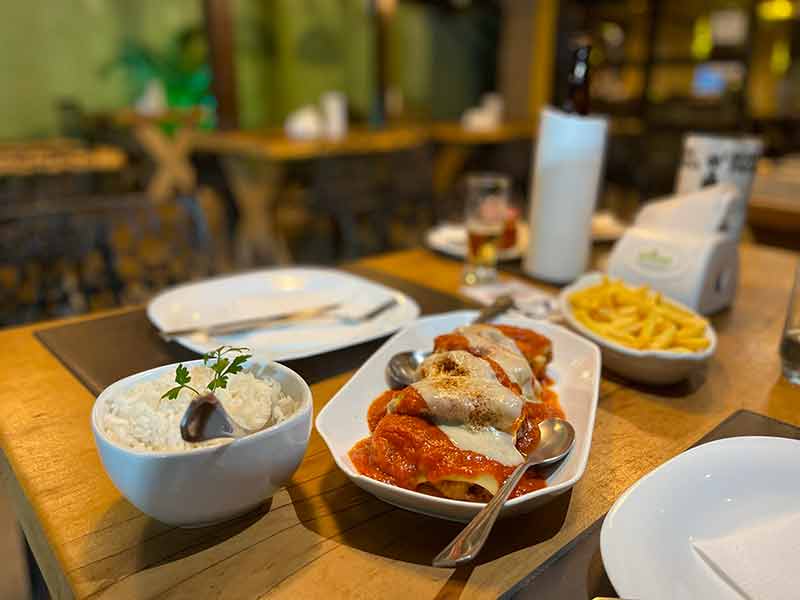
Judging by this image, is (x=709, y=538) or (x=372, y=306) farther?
(x=372, y=306)

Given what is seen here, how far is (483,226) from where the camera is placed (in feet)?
4.63

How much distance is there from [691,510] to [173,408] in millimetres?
517

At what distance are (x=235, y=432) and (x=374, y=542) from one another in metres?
0.17

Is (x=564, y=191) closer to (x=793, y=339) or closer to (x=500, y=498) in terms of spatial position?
(x=793, y=339)

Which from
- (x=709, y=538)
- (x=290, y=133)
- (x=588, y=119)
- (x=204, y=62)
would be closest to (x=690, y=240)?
(x=588, y=119)

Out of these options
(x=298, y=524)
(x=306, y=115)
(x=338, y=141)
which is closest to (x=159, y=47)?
(x=306, y=115)

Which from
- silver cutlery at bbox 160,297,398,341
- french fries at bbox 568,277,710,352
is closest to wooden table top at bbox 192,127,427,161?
silver cutlery at bbox 160,297,398,341

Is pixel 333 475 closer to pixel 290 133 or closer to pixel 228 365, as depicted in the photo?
pixel 228 365

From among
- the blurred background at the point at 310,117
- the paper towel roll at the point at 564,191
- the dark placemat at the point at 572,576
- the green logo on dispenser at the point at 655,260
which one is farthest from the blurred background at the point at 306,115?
the dark placemat at the point at 572,576

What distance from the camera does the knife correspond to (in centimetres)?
101

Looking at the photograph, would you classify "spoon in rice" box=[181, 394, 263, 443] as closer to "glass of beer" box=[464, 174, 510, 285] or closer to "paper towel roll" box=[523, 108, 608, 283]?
"glass of beer" box=[464, 174, 510, 285]

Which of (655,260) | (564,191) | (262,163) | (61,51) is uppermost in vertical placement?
(61,51)

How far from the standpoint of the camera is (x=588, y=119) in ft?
4.49

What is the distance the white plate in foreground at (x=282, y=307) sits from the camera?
3.34ft
